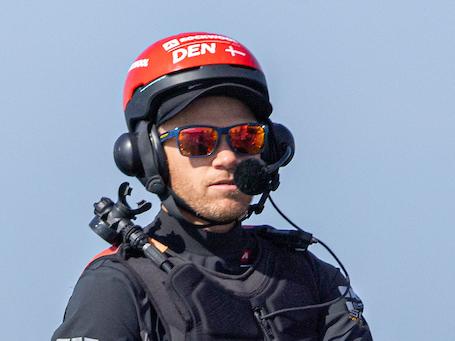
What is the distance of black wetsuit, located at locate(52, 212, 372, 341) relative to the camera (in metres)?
4.40

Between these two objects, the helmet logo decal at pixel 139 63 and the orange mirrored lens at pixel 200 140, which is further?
the helmet logo decal at pixel 139 63

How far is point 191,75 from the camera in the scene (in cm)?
477

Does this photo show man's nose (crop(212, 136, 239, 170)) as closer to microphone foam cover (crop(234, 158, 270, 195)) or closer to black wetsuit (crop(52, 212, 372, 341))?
microphone foam cover (crop(234, 158, 270, 195))

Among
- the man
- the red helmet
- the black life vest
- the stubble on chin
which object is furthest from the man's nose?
the black life vest

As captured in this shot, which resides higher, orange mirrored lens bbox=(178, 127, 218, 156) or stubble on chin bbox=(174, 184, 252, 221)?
orange mirrored lens bbox=(178, 127, 218, 156)

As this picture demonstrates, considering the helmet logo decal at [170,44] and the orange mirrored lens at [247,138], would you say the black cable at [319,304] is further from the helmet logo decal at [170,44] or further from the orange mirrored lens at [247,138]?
the helmet logo decal at [170,44]

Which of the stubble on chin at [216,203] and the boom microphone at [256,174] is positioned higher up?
the boom microphone at [256,174]

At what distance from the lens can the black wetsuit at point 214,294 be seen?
4402mm

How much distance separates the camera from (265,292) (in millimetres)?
4855

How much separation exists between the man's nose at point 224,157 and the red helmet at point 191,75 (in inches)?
10.3

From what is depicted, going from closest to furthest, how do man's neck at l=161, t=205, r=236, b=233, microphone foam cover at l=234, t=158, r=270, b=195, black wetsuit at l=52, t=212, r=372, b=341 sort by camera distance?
black wetsuit at l=52, t=212, r=372, b=341 < microphone foam cover at l=234, t=158, r=270, b=195 < man's neck at l=161, t=205, r=236, b=233

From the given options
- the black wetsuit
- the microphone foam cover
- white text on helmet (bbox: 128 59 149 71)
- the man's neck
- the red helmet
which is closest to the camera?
the black wetsuit

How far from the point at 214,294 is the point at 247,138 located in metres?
0.76

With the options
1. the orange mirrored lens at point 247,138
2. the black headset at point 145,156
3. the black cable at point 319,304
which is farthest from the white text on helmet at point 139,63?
the black cable at point 319,304
